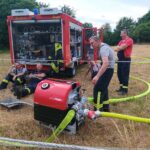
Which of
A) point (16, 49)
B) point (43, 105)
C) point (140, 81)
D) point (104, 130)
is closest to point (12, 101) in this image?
point (43, 105)

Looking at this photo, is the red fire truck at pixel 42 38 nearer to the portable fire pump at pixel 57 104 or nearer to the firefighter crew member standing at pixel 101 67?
the firefighter crew member standing at pixel 101 67

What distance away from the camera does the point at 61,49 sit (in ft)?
25.8

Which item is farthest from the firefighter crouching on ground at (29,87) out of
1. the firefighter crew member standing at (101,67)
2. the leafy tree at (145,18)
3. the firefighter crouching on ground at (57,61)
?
the leafy tree at (145,18)

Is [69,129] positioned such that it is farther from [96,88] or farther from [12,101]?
[12,101]

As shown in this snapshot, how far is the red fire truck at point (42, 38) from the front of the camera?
7.68 m

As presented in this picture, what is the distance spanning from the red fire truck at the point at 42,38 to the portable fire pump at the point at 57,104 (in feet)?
12.8

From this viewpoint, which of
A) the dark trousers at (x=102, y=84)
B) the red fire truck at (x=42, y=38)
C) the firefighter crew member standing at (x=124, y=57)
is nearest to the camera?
the dark trousers at (x=102, y=84)

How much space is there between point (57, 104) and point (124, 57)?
3225mm

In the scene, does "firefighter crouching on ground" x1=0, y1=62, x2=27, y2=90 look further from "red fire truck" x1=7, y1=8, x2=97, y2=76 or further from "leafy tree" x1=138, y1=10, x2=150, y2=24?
"leafy tree" x1=138, y1=10, x2=150, y2=24

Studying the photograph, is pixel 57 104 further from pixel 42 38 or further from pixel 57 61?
pixel 42 38

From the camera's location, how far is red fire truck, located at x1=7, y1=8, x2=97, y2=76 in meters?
7.68

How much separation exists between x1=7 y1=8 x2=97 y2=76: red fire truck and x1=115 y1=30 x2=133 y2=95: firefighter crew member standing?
6.46ft

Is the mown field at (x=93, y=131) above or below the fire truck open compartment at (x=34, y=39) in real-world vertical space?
below

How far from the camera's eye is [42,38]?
888cm
